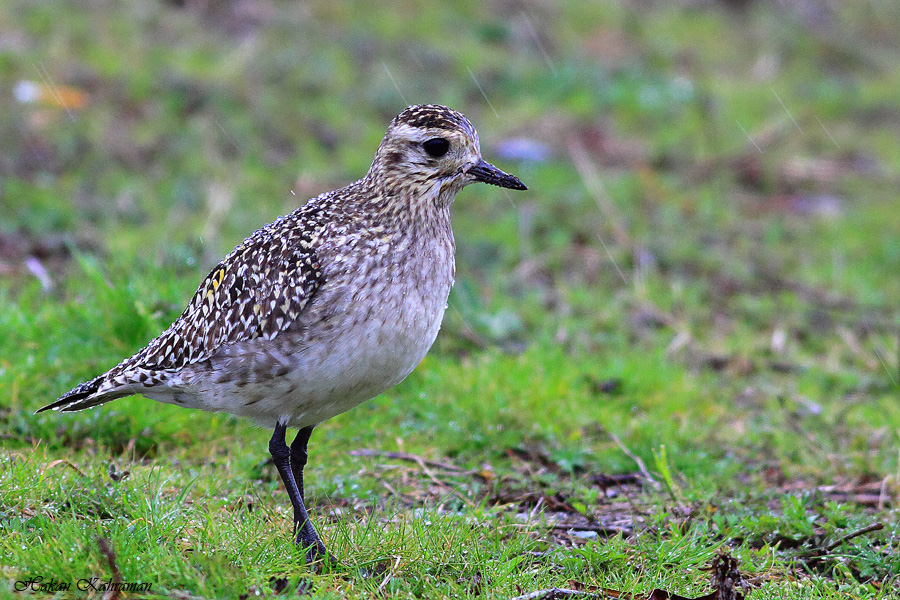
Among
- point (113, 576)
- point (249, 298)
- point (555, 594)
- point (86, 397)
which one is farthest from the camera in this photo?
point (86, 397)

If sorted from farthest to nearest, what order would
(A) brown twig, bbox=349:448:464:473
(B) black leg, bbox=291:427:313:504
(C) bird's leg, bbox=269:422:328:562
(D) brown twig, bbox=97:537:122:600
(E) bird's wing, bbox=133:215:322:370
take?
1. (A) brown twig, bbox=349:448:464:473
2. (B) black leg, bbox=291:427:313:504
3. (E) bird's wing, bbox=133:215:322:370
4. (C) bird's leg, bbox=269:422:328:562
5. (D) brown twig, bbox=97:537:122:600

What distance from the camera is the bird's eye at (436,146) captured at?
16.8ft

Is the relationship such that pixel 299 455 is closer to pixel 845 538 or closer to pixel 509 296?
pixel 845 538

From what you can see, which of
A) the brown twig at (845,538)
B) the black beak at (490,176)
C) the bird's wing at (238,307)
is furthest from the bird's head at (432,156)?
the brown twig at (845,538)

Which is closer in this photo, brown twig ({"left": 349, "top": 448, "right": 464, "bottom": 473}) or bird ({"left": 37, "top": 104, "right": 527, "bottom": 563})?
bird ({"left": 37, "top": 104, "right": 527, "bottom": 563})

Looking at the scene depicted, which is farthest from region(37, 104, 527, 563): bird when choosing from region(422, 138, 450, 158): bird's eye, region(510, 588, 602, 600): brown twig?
region(510, 588, 602, 600): brown twig

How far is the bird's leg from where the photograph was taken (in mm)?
4586

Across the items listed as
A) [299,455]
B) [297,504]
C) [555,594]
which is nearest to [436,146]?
[299,455]

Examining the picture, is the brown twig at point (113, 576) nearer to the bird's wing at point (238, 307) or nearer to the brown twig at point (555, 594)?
the bird's wing at point (238, 307)

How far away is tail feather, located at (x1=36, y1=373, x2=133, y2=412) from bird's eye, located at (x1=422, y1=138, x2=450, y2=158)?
1904 millimetres

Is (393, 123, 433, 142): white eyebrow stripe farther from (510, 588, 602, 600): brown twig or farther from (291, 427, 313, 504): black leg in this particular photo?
(510, 588, 602, 600): brown twig

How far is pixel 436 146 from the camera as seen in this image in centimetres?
512

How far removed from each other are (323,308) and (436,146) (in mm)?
994

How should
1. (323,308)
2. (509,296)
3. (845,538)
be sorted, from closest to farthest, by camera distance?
1. (323,308)
2. (845,538)
3. (509,296)
